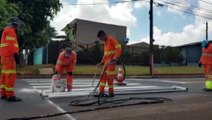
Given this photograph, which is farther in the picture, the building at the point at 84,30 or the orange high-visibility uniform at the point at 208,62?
the building at the point at 84,30

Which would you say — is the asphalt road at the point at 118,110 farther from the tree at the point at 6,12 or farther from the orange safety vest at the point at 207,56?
the tree at the point at 6,12

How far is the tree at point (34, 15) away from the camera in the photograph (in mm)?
25250

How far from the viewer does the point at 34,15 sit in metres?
26.2

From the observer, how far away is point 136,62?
4003cm

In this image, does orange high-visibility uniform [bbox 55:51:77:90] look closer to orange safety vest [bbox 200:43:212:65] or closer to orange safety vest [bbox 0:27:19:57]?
orange safety vest [bbox 0:27:19:57]

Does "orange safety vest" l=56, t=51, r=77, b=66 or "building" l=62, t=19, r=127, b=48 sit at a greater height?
"building" l=62, t=19, r=127, b=48

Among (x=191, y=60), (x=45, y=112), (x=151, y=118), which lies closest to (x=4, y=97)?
(x=45, y=112)

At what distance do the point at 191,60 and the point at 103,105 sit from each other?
40461 millimetres

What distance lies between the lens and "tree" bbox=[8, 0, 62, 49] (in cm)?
2525

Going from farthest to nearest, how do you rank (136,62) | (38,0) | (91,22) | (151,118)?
(91,22) → (136,62) → (38,0) → (151,118)

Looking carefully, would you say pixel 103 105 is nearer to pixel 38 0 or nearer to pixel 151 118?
pixel 151 118

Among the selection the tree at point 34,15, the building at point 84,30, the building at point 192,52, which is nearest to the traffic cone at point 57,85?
the tree at point 34,15

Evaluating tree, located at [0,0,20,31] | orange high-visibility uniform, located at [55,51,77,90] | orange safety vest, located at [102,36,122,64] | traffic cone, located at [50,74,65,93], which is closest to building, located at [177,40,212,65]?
tree, located at [0,0,20,31]

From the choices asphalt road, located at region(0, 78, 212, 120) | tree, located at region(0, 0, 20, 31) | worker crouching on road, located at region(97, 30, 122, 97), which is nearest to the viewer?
asphalt road, located at region(0, 78, 212, 120)
